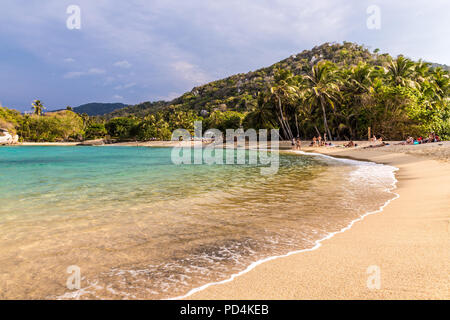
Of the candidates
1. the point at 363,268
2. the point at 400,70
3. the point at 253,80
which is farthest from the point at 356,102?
the point at 253,80

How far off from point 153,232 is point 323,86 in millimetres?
41423

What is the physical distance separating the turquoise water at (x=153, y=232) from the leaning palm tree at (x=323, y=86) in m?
33.5

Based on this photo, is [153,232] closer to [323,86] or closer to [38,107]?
[323,86]

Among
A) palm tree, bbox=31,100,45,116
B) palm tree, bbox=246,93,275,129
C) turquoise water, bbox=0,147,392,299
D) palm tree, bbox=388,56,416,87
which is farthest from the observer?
palm tree, bbox=31,100,45,116

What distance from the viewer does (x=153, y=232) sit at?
5922mm

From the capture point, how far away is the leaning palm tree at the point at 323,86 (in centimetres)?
4122

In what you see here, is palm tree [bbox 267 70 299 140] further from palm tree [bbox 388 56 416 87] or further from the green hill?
the green hill

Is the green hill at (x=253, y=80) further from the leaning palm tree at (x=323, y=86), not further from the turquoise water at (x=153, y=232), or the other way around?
the turquoise water at (x=153, y=232)

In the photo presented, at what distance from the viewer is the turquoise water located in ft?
12.4

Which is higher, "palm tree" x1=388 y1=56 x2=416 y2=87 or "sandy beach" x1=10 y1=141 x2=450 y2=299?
"palm tree" x1=388 y1=56 x2=416 y2=87

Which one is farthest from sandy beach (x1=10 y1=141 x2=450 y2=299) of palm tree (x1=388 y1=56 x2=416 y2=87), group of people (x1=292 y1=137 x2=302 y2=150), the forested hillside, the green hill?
the green hill

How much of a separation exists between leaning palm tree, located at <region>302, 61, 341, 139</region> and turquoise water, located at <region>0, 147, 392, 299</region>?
110ft

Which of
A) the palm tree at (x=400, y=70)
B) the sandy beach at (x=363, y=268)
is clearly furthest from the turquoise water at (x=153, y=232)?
the palm tree at (x=400, y=70)

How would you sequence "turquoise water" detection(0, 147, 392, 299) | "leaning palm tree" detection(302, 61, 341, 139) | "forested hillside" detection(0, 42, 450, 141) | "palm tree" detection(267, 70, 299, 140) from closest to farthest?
"turquoise water" detection(0, 147, 392, 299), "forested hillside" detection(0, 42, 450, 141), "leaning palm tree" detection(302, 61, 341, 139), "palm tree" detection(267, 70, 299, 140)
